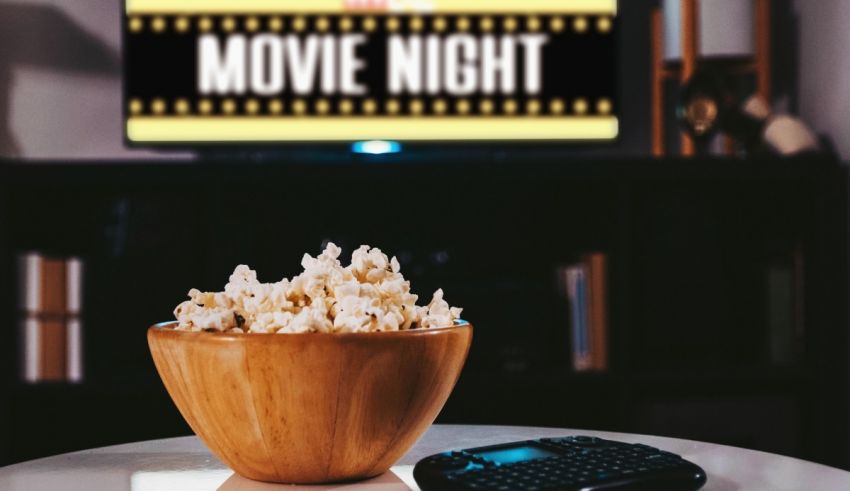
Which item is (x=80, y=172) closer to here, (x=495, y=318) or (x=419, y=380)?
(x=495, y=318)

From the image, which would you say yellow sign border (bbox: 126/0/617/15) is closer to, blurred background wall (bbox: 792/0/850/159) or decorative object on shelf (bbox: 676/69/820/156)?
decorative object on shelf (bbox: 676/69/820/156)

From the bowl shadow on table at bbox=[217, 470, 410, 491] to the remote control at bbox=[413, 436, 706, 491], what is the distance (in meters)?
0.04

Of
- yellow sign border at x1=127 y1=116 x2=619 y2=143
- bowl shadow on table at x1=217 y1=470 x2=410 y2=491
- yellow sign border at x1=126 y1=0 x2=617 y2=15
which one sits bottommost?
bowl shadow on table at x1=217 y1=470 x2=410 y2=491

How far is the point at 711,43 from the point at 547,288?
0.67 m

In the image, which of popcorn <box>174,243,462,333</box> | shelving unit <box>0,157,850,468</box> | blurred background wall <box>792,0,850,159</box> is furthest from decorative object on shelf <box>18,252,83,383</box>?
blurred background wall <box>792,0,850,159</box>

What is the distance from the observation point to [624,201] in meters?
1.96

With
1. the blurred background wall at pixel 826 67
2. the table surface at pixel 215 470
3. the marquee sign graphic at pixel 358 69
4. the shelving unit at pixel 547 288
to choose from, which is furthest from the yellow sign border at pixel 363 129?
the table surface at pixel 215 470

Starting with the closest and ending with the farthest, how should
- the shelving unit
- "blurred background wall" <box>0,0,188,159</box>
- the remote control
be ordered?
the remote control < the shelving unit < "blurred background wall" <box>0,0,188,159</box>

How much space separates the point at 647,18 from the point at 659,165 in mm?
593

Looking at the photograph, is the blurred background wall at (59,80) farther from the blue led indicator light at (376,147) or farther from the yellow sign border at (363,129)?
the blue led indicator light at (376,147)

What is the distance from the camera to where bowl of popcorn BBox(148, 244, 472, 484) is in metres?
0.61

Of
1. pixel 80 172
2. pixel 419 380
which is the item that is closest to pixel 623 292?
pixel 80 172

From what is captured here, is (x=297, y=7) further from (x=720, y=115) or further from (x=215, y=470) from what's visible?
(x=215, y=470)

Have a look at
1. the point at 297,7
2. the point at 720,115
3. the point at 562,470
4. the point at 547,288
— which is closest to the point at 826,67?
the point at 720,115
